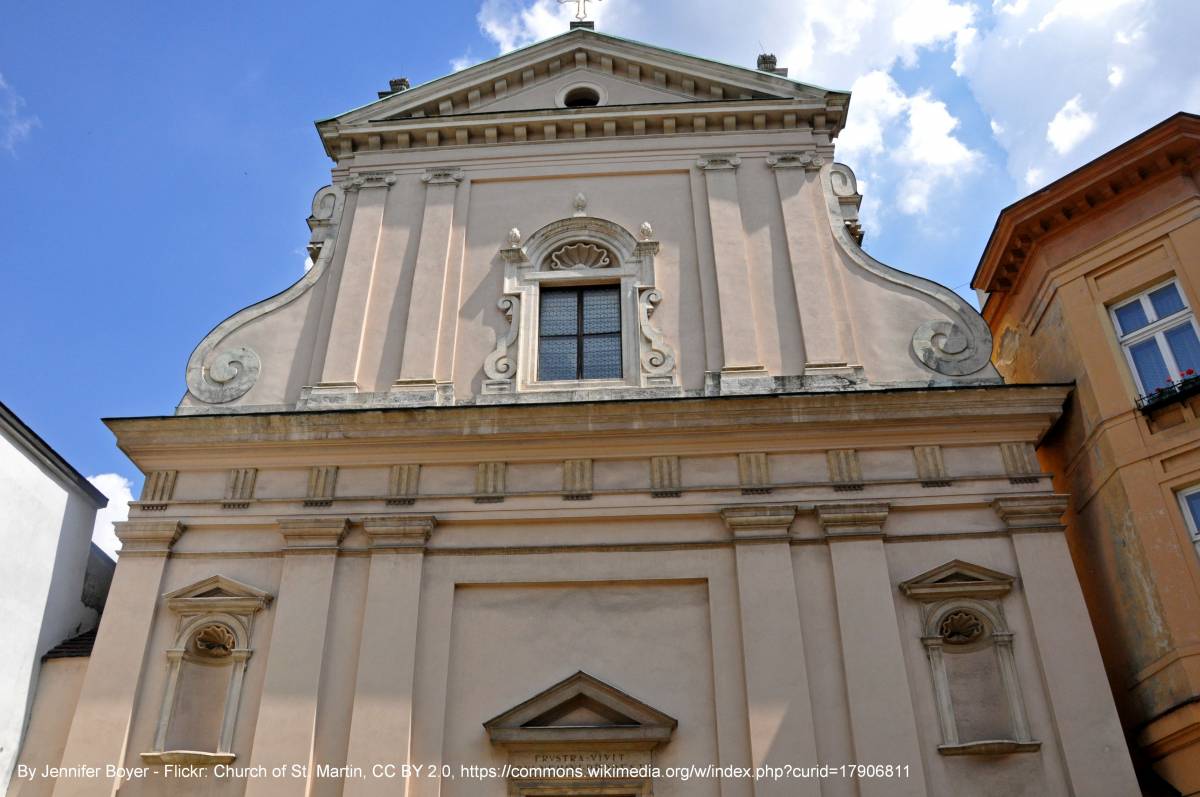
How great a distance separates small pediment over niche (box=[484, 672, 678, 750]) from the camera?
1082 cm

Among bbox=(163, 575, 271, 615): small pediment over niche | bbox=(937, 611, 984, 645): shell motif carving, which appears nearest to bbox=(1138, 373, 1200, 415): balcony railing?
bbox=(937, 611, 984, 645): shell motif carving

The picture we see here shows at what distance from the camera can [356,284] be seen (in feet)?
47.9

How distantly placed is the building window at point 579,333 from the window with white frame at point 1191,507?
22.9 ft

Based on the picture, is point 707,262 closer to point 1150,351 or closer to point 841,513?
point 841,513

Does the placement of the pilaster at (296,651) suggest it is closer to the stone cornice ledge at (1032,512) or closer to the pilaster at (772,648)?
the pilaster at (772,648)

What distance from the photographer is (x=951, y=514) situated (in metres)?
12.1

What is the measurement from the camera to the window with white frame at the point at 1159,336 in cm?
1195

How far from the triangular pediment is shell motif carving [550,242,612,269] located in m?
2.75

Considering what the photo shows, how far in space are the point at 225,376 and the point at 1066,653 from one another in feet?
36.8

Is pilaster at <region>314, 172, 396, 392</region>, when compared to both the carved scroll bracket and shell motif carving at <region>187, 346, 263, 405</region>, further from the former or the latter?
the carved scroll bracket

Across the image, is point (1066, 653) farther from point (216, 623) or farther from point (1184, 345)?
point (216, 623)

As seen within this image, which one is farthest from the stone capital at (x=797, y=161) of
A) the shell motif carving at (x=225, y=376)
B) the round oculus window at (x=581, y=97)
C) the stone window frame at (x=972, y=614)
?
the shell motif carving at (x=225, y=376)

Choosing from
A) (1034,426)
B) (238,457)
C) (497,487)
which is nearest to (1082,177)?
(1034,426)

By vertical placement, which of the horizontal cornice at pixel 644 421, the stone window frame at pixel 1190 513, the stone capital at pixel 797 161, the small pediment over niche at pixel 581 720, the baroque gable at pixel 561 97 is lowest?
the small pediment over niche at pixel 581 720
